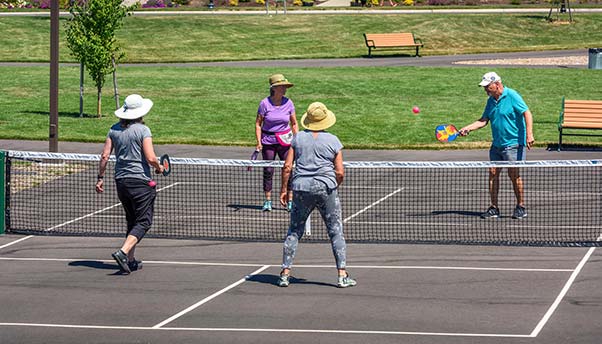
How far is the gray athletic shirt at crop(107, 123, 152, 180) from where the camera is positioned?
14.0 meters

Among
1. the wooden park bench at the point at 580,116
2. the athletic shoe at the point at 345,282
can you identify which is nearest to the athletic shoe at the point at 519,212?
the athletic shoe at the point at 345,282

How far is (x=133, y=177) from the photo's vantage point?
14055mm

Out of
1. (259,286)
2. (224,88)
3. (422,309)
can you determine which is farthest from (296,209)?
(224,88)

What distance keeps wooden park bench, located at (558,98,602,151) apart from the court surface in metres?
10.4

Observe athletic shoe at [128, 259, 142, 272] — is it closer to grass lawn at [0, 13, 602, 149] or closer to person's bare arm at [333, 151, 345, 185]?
person's bare arm at [333, 151, 345, 185]

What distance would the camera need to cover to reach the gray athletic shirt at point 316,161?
13.0 m

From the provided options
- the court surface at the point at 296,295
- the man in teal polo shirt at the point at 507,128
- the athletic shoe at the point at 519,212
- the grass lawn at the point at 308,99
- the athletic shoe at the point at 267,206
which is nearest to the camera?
the court surface at the point at 296,295

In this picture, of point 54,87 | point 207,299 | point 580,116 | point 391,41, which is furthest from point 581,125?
point 391,41

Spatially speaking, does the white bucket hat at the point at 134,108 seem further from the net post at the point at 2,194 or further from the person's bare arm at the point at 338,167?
the net post at the point at 2,194

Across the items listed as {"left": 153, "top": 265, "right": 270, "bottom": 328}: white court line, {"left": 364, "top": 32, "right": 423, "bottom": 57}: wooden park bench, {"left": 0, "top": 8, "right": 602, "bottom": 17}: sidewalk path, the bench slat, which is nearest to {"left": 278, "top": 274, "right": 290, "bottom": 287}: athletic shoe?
{"left": 153, "top": 265, "right": 270, "bottom": 328}: white court line

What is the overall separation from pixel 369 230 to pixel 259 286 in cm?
390

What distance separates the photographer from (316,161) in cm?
1306

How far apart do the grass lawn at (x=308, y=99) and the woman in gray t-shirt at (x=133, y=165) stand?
12.2m

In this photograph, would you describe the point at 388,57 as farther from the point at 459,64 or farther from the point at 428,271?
the point at 428,271
